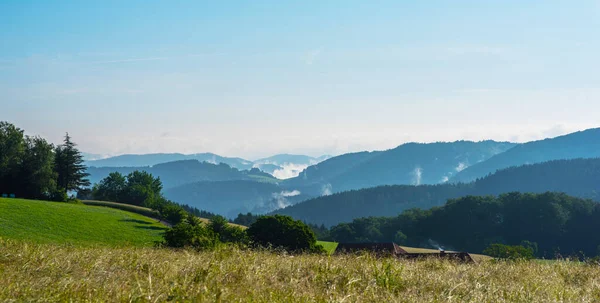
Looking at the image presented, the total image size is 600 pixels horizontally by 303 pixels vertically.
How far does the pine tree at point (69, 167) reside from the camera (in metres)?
97.9

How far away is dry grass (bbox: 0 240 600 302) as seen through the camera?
8.52m

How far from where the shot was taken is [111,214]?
7819 cm

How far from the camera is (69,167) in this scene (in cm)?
9931

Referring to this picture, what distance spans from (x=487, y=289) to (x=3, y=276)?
30.2ft

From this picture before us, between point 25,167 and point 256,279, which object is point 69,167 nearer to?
point 25,167

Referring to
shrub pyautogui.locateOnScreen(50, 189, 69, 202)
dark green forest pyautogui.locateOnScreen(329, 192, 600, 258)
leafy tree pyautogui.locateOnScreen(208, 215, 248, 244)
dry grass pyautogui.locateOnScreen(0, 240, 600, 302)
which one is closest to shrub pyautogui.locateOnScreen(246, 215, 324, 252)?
leafy tree pyautogui.locateOnScreen(208, 215, 248, 244)

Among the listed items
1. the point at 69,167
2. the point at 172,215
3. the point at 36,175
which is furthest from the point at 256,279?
the point at 69,167

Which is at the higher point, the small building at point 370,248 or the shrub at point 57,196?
the shrub at point 57,196

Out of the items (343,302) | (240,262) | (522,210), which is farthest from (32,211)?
(522,210)

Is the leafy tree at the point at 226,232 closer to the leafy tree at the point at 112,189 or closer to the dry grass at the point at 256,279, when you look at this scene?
the leafy tree at the point at 112,189

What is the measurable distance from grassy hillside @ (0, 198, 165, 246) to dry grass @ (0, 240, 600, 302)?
136 feet

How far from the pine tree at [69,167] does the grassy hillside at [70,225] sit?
25.0m

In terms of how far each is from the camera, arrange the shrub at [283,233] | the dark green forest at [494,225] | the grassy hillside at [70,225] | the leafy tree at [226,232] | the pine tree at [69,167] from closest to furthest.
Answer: the shrub at [283,233] → the grassy hillside at [70,225] → the leafy tree at [226,232] → the pine tree at [69,167] → the dark green forest at [494,225]

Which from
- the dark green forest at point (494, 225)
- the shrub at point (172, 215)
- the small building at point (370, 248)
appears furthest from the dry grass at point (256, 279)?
the dark green forest at point (494, 225)
